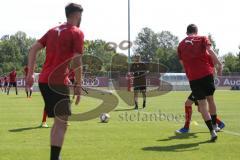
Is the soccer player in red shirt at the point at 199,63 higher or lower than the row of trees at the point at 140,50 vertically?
lower

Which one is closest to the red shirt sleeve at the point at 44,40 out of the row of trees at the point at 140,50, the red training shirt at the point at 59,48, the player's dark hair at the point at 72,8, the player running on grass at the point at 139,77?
the red training shirt at the point at 59,48

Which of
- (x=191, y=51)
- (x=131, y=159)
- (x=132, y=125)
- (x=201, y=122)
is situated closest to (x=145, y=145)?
(x=131, y=159)

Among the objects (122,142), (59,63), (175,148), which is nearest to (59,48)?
(59,63)

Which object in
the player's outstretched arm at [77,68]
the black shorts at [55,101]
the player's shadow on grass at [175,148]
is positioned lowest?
the player's shadow on grass at [175,148]

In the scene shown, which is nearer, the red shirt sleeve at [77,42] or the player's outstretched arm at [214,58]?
the red shirt sleeve at [77,42]

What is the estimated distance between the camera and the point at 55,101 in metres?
6.38

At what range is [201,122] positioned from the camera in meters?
13.1

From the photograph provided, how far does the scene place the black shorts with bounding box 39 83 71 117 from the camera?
20.9 ft

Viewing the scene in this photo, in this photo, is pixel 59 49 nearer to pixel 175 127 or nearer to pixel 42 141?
pixel 42 141

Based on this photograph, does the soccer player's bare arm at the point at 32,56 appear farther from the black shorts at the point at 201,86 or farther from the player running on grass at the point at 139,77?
the player running on grass at the point at 139,77

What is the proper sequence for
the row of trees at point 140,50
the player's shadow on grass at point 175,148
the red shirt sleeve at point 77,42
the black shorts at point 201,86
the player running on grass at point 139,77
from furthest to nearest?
the row of trees at point 140,50
the player running on grass at point 139,77
the black shorts at point 201,86
the player's shadow on grass at point 175,148
the red shirt sleeve at point 77,42

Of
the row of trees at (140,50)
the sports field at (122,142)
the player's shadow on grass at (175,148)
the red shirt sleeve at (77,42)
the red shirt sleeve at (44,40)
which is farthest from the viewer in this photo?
the row of trees at (140,50)

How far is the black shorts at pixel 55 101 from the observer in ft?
20.9

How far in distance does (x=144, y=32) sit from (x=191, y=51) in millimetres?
159094
